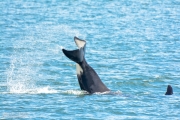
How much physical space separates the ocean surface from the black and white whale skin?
327 millimetres

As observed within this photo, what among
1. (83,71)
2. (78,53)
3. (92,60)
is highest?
(78,53)

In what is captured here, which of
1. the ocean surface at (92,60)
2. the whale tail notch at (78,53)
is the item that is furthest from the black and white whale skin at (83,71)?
the ocean surface at (92,60)

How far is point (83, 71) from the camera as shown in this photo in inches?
1023

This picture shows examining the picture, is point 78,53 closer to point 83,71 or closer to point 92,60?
point 83,71

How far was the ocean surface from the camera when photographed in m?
25.5

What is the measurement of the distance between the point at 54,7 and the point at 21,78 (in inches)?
1465

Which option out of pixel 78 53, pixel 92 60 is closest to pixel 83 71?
pixel 78 53

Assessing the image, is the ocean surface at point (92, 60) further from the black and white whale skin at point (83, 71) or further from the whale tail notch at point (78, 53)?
the whale tail notch at point (78, 53)

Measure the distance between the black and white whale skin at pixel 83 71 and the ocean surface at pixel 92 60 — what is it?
0.33 metres

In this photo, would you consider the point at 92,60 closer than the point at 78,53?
No

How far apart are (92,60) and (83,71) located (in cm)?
1174

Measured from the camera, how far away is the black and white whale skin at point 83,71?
25.5m

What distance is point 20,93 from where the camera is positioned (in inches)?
1098

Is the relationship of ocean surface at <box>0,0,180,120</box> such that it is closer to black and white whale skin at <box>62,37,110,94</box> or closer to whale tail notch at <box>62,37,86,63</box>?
black and white whale skin at <box>62,37,110,94</box>
